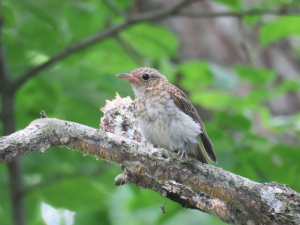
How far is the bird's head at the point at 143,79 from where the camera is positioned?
193 inches

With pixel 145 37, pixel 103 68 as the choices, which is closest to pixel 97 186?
pixel 103 68

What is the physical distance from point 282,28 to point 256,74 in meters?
0.94

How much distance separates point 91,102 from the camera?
5379 mm

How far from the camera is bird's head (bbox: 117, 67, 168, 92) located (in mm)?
4907

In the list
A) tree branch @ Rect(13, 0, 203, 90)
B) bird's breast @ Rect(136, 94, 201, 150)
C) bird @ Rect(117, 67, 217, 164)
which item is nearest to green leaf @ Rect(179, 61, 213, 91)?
tree branch @ Rect(13, 0, 203, 90)

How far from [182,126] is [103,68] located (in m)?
2.81

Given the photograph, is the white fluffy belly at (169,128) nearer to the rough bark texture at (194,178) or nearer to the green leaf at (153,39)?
the rough bark texture at (194,178)

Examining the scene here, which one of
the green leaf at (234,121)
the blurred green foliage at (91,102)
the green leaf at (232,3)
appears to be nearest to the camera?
the green leaf at (234,121)

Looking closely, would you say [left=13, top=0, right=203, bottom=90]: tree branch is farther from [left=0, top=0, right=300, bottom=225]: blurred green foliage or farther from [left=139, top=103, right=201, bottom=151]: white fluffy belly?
[left=139, top=103, right=201, bottom=151]: white fluffy belly

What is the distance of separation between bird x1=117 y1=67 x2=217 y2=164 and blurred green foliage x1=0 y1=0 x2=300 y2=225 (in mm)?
431

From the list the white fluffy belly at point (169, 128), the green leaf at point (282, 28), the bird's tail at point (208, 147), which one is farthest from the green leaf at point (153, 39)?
the bird's tail at point (208, 147)

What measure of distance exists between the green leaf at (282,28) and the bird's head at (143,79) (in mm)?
2039

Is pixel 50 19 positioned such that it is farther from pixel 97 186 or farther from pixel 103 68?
pixel 97 186

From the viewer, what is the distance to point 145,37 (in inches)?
243
